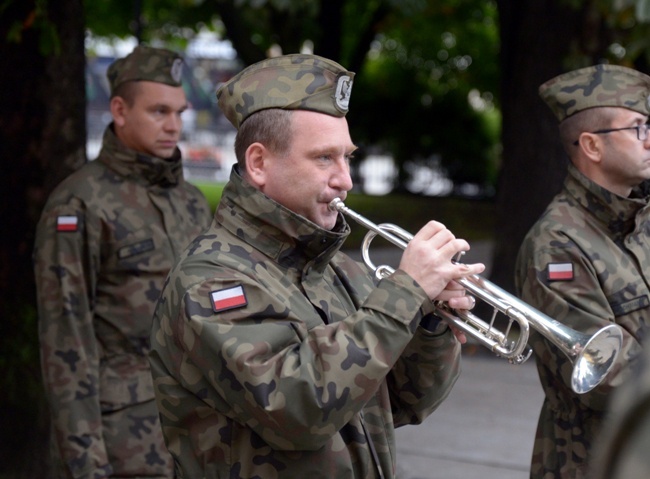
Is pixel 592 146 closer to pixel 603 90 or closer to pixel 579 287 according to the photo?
pixel 603 90

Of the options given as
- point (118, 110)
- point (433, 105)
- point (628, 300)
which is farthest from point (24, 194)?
point (433, 105)

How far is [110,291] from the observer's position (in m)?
4.07

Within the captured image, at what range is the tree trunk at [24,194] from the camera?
512 centimetres

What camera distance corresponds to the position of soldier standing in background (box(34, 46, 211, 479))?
3891 millimetres

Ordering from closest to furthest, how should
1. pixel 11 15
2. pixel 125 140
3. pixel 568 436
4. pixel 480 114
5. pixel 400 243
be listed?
pixel 400 243, pixel 568 436, pixel 125 140, pixel 11 15, pixel 480 114

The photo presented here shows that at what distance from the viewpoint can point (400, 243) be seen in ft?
9.62

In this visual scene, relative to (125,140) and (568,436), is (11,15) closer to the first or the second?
(125,140)

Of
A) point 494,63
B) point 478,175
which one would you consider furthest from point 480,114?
point 494,63

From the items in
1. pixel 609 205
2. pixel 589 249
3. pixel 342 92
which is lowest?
pixel 589 249

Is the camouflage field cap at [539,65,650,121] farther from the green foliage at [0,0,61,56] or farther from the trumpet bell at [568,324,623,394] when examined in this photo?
the green foliage at [0,0,61,56]

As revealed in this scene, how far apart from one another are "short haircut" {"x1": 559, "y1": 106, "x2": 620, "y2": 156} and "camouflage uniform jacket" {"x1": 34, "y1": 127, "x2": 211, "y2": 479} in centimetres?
159

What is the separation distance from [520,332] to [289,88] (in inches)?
34.1

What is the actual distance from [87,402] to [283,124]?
69.2 inches

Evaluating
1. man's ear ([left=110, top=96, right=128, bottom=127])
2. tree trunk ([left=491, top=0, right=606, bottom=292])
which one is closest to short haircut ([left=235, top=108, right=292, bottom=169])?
man's ear ([left=110, top=96, right=128, bottom=127])
